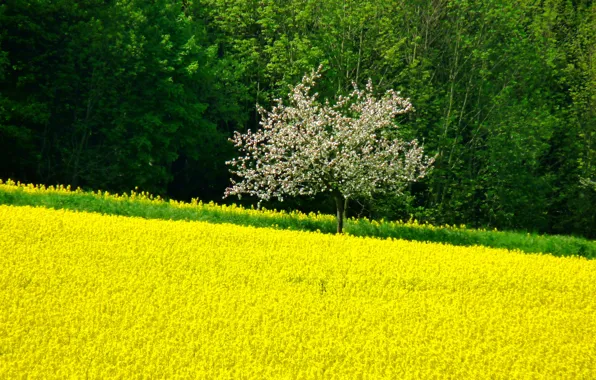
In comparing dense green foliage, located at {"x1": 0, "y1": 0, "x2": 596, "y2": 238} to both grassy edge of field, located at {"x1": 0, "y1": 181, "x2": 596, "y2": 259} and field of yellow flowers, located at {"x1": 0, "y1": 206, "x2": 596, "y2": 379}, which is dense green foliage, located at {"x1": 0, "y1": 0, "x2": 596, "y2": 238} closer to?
grassy edge of field, located at {"x1": 0, "y1": 181, "x2": 596, "y2": 259}

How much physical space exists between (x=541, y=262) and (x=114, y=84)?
1876cm

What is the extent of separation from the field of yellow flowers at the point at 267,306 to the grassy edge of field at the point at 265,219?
2.91 metres

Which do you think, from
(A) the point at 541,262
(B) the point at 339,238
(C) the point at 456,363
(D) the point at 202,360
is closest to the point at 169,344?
(D) the point at 202,360

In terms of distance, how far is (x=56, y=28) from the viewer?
27.4m

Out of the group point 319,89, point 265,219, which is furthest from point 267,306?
point 319,89

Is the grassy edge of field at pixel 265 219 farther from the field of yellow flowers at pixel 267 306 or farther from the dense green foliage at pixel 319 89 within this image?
the dense green foliage at pixel 319 89

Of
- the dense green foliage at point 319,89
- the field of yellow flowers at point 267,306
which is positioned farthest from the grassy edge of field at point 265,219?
the dense green foliage at point 319,89

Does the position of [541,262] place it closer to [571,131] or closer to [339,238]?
[339,238]

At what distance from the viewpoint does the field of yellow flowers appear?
7832 mm

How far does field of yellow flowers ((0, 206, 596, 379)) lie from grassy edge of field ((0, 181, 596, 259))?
2914 millimetres

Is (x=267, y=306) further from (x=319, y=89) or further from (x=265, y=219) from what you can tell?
(x=319, y=89)

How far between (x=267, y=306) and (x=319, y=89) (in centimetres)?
2174

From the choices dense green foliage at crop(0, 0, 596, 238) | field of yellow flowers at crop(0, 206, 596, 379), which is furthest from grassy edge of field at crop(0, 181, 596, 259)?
dense green foliage at crop(0, 0, 596, 238)

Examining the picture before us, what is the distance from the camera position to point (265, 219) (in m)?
18.6
